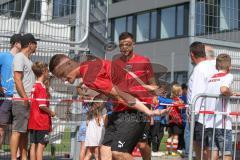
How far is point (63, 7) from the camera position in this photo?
10039 millimetres

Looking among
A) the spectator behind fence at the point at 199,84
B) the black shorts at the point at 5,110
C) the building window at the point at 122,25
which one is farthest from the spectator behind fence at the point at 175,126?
the building window at the point at 122,25

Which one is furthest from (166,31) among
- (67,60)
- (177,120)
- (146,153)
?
(67,60)

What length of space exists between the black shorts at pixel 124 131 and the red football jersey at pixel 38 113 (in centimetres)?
230

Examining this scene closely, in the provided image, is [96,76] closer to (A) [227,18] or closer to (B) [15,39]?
(B) [15,39]

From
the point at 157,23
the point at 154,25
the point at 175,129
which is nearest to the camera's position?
the point at 175,129

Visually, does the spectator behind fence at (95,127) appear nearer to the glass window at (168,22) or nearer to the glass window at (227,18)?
the glass window at (227,18)

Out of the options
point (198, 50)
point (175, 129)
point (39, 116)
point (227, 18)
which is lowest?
point (175, 129)

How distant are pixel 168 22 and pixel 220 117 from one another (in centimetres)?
2765

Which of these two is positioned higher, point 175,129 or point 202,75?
point 202,75

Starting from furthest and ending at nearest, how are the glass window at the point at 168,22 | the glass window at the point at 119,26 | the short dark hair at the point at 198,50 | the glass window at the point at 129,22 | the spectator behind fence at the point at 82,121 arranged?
the glass window at the point at 119,26, the glass window at the point at 129,22, the glass window at the point at 168,22, the spectator behind fence at the point at 82,121, the short dark hair at the point at 198,50

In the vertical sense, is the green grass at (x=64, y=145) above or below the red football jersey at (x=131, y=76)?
below

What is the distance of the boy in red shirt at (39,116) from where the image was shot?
8.46 meters

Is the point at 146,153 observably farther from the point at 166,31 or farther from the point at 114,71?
the point at 166,31

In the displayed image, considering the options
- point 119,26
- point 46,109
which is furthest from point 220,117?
point 119,26
